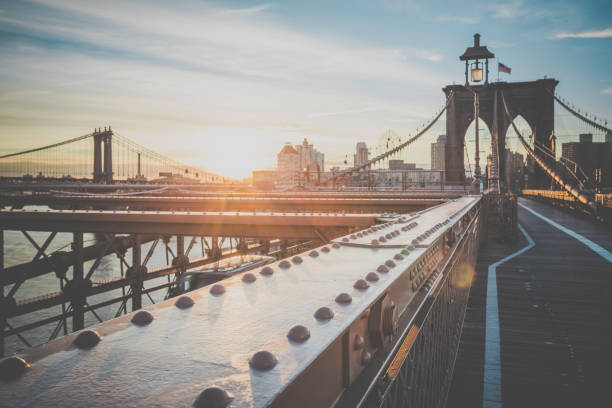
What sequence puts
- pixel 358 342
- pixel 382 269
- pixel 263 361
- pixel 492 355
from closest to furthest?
pixel 263 361 → pixel 358 342 → pixel 382 269 → pixel 492 355

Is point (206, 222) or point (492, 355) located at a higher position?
point (206, 222)

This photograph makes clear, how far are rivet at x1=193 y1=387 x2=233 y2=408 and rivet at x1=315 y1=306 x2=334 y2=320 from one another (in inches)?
15.9

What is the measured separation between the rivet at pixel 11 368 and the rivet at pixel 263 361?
0.41 metres

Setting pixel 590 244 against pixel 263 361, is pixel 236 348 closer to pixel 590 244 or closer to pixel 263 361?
pixel 263 361

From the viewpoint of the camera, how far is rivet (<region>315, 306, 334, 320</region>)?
1.03m

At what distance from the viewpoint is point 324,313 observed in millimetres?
1035

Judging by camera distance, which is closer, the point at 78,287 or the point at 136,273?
the point at 78,287

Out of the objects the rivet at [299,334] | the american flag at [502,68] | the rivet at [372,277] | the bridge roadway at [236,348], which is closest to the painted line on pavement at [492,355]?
the bridge roadway at [236,348]

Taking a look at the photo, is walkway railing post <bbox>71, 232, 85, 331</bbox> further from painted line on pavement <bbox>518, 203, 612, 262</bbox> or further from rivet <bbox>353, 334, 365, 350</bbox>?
painted line on pavement <bbox>518, 203, 612, 262</bbox>

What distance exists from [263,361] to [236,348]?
0.38 feet

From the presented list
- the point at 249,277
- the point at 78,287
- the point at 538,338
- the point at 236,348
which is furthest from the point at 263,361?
the point at 78,287

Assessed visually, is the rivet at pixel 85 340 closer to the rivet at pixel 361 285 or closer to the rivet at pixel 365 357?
the rivet at pixel 365 357

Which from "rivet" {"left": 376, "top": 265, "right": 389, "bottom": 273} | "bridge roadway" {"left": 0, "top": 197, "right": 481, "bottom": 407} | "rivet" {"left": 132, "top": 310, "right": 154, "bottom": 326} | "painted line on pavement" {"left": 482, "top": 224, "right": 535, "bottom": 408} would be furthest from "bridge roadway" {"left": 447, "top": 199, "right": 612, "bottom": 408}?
"rivet" {"left": 132, "top": 310, "right": 154, "bottom": 326}

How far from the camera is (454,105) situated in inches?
1735
